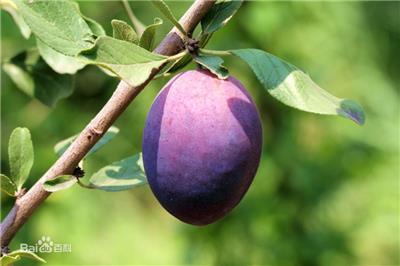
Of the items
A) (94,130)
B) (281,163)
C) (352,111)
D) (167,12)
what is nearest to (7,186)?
(94,130)

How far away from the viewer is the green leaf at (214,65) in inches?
27.9

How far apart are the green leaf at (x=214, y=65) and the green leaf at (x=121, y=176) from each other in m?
0.19

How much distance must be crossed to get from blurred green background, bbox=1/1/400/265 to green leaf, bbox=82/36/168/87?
3.94 feet

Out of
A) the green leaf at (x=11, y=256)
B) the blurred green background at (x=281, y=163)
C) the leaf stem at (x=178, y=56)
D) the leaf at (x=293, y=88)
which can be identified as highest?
the leaf stem at (x=178, y=56)

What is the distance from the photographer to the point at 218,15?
0.76 meters

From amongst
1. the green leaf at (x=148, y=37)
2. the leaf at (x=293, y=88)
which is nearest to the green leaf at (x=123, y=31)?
the green leaf at (x=148, y=37)

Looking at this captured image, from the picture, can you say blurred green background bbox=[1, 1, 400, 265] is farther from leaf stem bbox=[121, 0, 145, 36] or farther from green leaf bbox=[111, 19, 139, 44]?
green leaf bbox=[111, 19, 139, 44]

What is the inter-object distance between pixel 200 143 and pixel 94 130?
11 centimetres

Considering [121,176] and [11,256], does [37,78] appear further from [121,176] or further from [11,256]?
[11,256]

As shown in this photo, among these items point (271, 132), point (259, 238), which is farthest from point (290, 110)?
point (259, 238)

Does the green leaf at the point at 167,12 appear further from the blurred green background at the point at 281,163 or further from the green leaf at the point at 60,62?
the blurred green background at the point at 281,163

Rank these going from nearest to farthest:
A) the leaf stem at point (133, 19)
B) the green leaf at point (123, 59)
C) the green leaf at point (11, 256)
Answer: the green leaf at point (123, 59) < the green leaf at point (11, 256) < the leaf stem at point (133, 19)

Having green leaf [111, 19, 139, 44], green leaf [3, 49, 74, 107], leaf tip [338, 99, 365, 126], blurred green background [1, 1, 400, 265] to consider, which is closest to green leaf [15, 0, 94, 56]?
green leaf [111, 19, 139, 44]

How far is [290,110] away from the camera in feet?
6.82
